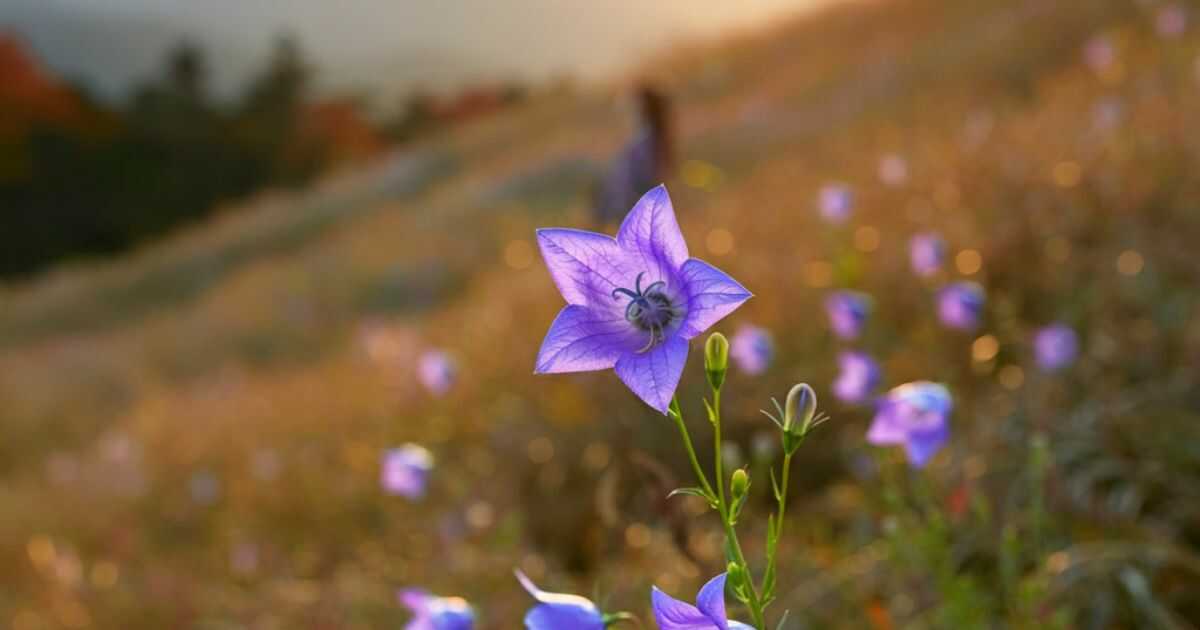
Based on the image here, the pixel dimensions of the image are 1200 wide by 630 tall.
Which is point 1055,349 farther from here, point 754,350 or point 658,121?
point 658,121

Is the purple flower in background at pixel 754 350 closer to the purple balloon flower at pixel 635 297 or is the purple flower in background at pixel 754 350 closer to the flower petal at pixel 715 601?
the purple balloon flower at pixel 635 297

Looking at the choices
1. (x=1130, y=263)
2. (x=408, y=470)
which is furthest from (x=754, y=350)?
(x=1130, y=263)

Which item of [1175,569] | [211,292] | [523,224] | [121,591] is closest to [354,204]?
[211,292]

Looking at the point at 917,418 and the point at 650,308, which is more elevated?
the point at 650,308

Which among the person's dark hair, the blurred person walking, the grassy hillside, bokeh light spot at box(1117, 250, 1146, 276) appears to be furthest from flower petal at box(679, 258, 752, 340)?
bokeh light spot at box(1117, 250, 1146, 276)

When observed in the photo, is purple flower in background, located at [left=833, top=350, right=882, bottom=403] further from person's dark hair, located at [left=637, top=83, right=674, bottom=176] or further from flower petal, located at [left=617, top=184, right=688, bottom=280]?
flower petal, located at [left=617, top=184, right=688, bottom=280]

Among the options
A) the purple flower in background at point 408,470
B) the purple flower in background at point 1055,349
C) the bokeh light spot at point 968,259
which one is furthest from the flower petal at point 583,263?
the bokeh light spot at point 968,259
